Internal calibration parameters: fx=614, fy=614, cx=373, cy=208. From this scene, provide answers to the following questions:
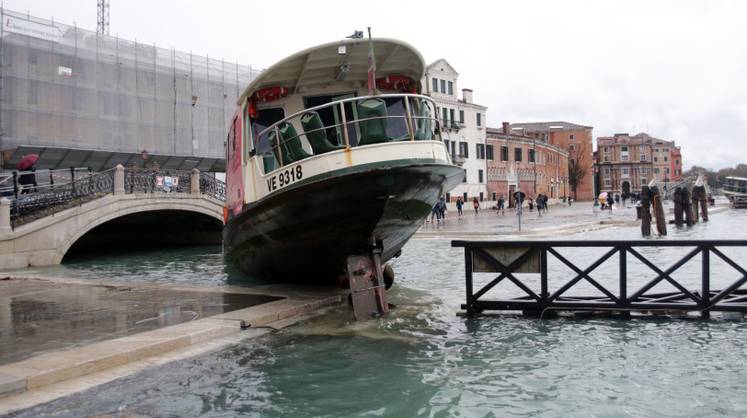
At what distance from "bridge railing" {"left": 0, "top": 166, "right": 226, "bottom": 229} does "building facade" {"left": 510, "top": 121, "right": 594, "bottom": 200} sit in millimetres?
82210

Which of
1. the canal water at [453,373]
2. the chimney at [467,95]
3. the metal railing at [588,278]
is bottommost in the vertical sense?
the canal water at [453,373]

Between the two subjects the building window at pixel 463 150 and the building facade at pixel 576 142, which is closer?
the building window at pixel 463 150

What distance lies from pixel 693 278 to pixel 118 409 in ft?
38.7

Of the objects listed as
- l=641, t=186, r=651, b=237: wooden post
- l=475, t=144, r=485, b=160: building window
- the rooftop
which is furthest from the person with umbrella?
the rooftop

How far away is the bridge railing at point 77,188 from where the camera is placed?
2002cm

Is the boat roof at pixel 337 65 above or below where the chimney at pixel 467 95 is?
below

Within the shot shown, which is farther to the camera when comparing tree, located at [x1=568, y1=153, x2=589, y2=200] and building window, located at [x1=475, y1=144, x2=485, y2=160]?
tree, located at [x1=568, y1=153, x2=589, y2=200]

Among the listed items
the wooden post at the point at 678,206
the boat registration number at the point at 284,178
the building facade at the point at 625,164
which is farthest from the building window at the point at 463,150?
the building facade at the point at 625,164

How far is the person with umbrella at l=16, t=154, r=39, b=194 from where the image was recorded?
2006cm

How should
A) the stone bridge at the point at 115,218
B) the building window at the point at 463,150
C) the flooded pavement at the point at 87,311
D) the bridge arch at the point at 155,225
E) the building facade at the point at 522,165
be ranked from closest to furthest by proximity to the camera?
1. the flooded pavement at the point at 87,311
2. the stone bridge at the point at 115,218
3. the bridge arch at the point at 155,225
4. the building window at the point at 463,150
5. the building facade at the point at 522,165

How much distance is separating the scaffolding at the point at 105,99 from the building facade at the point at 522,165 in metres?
34.6

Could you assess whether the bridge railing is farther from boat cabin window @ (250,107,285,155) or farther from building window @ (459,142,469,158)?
building window @ (459,142,469,158)

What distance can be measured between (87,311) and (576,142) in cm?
10409

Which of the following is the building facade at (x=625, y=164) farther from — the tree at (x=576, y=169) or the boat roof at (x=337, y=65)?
the boat roof at (x=337, y=65)
